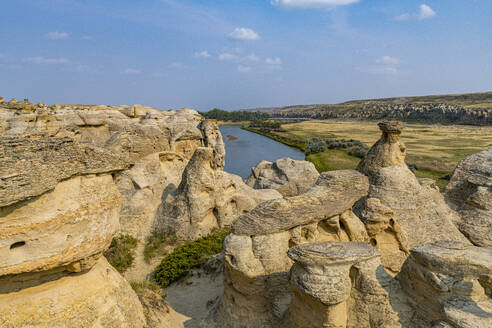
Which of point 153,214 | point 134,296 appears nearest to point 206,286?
point 134,296

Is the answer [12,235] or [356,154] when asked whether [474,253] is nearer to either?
[12,235]

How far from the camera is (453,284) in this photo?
5359 mm

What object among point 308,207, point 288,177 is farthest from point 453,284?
point 288,177

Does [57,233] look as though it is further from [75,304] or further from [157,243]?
[157,243]

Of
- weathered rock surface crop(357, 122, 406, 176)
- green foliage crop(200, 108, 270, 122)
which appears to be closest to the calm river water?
weathered rock surface crop(357, 122, 406, 176)

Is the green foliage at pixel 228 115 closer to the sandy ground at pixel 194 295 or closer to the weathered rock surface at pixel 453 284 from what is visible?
the sandy ground at pixel 194 295

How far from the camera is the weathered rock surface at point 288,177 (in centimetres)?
A: 2067

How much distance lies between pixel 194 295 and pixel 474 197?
10.4 m

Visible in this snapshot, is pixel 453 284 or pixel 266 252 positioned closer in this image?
pixel 453 284

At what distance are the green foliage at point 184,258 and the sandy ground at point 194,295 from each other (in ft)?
0.89

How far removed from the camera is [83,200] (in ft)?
19.5

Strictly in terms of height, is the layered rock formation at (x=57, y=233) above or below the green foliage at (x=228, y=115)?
below

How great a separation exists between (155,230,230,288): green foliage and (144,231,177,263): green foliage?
88cm

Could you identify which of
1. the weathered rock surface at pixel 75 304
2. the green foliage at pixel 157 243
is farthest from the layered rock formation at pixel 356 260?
the green foliage at pixel 157 243
